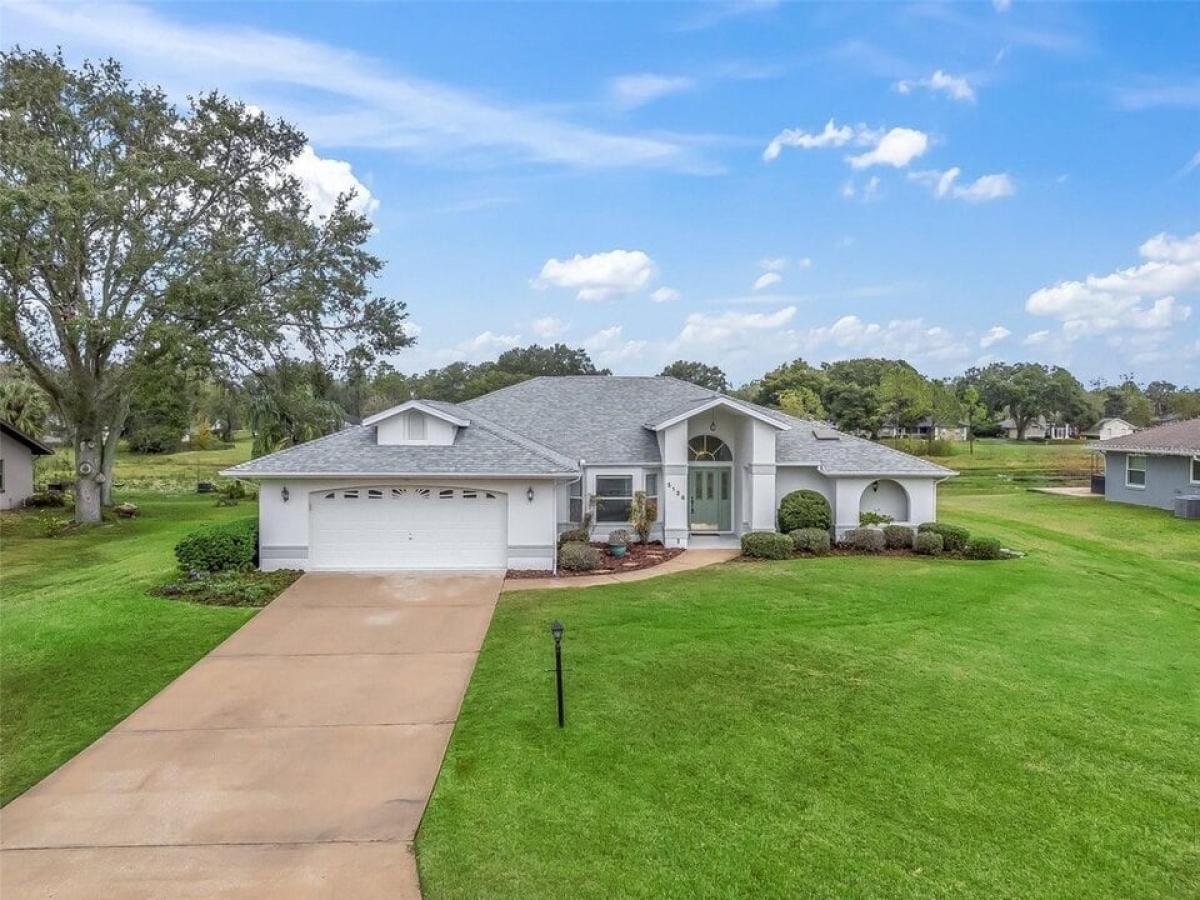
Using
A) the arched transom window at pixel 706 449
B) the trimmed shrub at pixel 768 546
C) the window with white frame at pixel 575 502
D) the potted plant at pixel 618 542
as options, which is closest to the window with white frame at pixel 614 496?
the window with white frame at pixel 575 502

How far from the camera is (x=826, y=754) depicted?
7.02 metres

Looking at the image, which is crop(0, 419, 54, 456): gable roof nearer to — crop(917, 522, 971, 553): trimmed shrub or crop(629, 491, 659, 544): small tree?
crop(629, 491, 659, 544): small tree

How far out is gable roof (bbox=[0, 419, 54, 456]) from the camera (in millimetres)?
26422

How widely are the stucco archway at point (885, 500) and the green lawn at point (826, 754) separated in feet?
20.7

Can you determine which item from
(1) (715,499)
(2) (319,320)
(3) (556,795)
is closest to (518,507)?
(1) (715,499)

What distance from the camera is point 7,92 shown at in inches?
875

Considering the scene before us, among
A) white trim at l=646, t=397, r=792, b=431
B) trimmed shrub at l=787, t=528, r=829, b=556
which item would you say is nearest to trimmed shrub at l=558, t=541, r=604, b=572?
white trim at l=646, t=397, r=792, b=431

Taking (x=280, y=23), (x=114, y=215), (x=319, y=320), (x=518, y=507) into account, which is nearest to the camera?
(x=280, y=23)

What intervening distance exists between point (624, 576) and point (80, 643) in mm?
9913

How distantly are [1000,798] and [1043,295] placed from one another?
110ft

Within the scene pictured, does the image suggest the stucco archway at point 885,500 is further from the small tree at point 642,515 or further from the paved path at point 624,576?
the small tree at point 642,515

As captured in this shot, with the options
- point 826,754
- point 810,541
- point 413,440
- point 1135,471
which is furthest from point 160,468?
point 1135,471

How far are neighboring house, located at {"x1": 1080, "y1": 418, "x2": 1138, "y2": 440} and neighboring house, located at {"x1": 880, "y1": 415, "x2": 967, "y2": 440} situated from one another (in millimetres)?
15861

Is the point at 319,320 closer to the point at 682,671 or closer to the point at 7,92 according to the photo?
the point at 7,92
